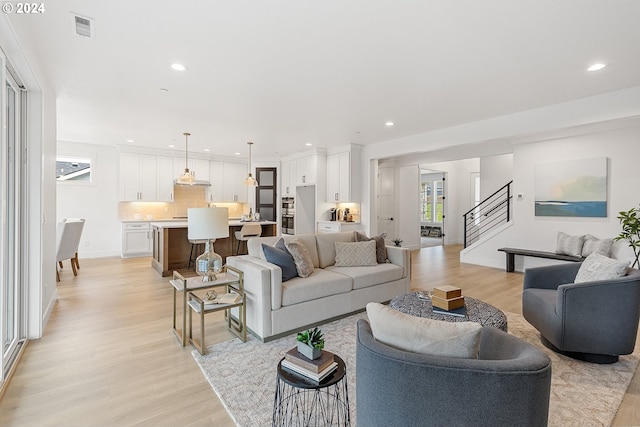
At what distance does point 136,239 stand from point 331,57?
21.2 ft

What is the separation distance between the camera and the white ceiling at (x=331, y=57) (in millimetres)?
2291

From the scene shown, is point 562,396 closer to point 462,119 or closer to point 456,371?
point 456,371

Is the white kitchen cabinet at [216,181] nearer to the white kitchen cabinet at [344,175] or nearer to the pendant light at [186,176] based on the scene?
the pendant light at [186,176]

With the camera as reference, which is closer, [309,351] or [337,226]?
[309,351]

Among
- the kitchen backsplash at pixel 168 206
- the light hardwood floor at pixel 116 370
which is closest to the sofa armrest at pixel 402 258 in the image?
the light hardwood floor at pixel 116 370

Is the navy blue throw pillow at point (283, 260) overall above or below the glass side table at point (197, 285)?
above

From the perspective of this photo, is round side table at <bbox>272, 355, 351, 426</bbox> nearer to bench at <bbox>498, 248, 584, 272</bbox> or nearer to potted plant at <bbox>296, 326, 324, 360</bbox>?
potted plant at <bbox>296, 326, 324, 360</bbox>

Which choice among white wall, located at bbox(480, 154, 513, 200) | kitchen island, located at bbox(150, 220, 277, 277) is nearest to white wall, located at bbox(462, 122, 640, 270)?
white wall, located at bbox(480, 154, 513, 200)

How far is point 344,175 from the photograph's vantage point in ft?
23.7

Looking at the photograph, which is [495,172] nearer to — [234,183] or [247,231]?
[247,231]

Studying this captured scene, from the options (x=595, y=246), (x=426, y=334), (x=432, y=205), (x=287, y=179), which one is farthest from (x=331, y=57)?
(x=432, y=205)

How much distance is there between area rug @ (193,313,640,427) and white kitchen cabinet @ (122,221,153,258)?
5524 millimetres

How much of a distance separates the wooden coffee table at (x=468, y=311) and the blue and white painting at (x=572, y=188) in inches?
164

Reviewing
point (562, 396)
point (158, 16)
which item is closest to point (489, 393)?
point (562, 396)
